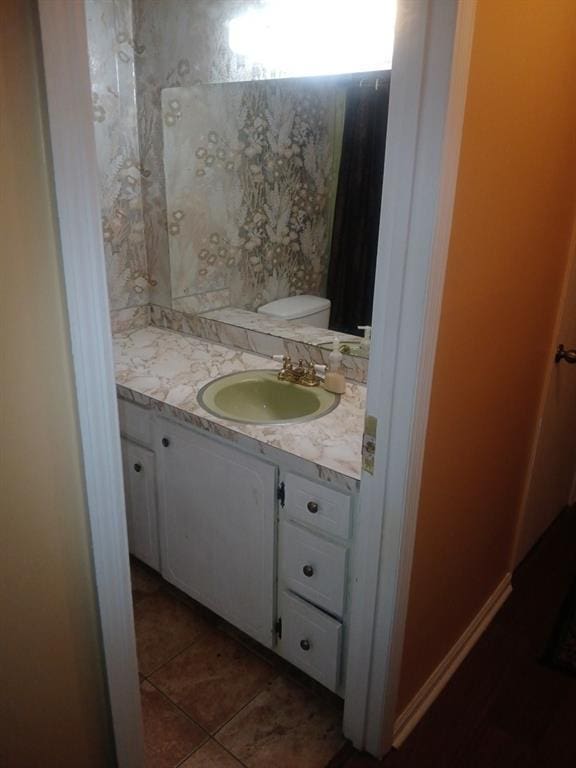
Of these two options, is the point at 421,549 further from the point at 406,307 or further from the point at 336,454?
the point at 406,307

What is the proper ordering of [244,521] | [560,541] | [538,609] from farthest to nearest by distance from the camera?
[560,541] → [538,609] → [244,521]

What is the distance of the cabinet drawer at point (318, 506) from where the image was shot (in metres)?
1.37

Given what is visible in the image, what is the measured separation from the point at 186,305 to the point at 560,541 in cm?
189

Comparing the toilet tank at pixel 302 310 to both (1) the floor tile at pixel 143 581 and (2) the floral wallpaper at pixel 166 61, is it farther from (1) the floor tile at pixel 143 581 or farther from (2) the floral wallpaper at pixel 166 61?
(1) the floor tile at pixel 143 581

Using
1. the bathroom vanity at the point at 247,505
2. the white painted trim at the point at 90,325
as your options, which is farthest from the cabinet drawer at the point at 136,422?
the white painted trim at the point at 90,325

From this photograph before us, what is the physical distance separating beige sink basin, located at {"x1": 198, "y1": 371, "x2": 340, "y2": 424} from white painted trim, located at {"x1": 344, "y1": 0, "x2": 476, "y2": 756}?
1.86ft

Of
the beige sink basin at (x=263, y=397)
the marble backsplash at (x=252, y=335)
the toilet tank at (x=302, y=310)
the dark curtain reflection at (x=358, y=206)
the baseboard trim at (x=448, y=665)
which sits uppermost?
the dark curtain reflection at (x=358, y=206)

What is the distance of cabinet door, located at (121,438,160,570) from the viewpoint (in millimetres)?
1875

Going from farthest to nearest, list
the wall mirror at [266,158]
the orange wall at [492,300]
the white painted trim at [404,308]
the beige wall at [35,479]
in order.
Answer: the wall mirror at [266,158], the orange wall at [492,300], the white painted trim at [404,308], the beige wall at [35,479]

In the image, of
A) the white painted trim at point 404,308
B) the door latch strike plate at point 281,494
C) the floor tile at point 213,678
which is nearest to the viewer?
the white painted trim at point 404,308

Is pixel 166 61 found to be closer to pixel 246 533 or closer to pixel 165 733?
pixel 246 533

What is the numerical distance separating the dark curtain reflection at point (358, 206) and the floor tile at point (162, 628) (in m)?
1.15

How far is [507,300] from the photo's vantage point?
1.37m

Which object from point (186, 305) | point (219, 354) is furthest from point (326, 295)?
point (186, 305)
